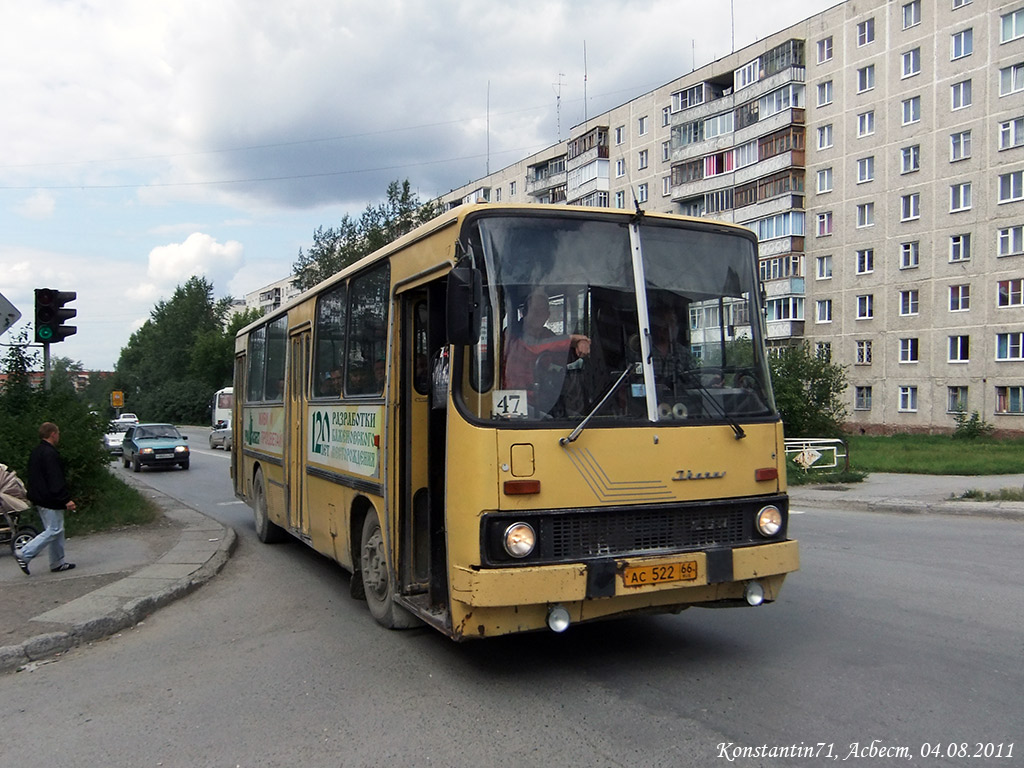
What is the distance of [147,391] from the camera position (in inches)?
4080

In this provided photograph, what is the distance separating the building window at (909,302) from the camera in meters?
45.1

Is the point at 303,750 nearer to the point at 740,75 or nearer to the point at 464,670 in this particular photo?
the point at 464,670

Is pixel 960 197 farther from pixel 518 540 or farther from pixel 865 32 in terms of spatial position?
pixel 518 540

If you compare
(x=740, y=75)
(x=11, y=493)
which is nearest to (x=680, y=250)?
(x=11, y=493)

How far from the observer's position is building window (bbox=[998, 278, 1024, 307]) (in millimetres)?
40625

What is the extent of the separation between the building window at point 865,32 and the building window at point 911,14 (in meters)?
2.04

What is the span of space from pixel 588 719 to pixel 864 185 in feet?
159

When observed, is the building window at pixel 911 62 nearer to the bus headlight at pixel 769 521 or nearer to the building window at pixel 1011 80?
the building window at pixel 1011 80

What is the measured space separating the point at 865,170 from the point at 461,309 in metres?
48.1

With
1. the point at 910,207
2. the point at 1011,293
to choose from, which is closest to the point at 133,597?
the point at 1011,293

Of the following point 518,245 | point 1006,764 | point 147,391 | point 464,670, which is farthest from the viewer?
point 147,391

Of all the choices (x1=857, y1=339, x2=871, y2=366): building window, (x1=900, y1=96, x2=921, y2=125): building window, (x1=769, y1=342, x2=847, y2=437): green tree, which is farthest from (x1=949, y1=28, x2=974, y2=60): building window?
(x1=769, y1=342, x2=847, y2=437): green tree

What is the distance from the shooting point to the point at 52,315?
12531mm

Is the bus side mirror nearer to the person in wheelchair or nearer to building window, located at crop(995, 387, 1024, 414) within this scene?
the person in wheelchair
